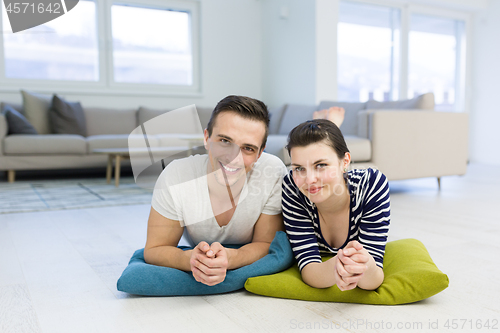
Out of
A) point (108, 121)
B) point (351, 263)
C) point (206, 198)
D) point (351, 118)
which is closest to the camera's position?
point (351, 263)

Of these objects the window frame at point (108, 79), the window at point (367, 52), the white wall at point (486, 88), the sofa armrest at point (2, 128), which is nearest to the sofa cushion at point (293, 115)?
the window at point (367, 52)

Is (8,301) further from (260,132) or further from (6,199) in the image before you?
(6,199)

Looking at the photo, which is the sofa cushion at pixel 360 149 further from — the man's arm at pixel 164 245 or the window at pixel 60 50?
the window at pixel 60 50

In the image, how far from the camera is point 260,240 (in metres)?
1.28

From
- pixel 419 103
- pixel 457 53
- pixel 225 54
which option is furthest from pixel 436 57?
pixel 419 103

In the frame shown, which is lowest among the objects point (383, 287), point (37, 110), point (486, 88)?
point (383, 287)

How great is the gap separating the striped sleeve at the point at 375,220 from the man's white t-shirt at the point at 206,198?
0.25m

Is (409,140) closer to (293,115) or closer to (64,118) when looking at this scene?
(293,115)

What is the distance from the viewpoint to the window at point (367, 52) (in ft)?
17.3

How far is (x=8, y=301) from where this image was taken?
3.62 feet

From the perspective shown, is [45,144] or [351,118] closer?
[351,118]

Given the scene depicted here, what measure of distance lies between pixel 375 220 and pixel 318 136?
10.6 inches

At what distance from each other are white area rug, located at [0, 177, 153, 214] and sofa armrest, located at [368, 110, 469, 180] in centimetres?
162

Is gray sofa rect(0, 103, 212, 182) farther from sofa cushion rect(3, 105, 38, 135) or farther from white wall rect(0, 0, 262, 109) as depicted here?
white wall rect(0, 0, 262, 109)
